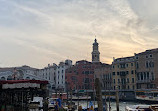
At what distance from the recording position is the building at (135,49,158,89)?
45375mm

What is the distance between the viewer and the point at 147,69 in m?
46.9

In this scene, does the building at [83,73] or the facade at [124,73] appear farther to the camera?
the building at [83,73]

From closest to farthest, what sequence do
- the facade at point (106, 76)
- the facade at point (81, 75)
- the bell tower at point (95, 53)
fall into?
the facade at point (106, 76) → the facade at point (81, 75) → the bell tower at point (95, 53)

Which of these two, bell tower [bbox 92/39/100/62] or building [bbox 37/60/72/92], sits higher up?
bell tower [bbox 92/39/100/62]

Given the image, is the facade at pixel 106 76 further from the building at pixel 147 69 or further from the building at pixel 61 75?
the building at pixel 61 75

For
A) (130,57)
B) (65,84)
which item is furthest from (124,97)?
(65,84)

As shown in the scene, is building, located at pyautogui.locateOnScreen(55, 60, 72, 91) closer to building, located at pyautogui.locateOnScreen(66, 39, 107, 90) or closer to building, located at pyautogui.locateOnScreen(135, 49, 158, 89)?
building, located at pyautogui.locateOnScreen(66, 39, 107, 90)

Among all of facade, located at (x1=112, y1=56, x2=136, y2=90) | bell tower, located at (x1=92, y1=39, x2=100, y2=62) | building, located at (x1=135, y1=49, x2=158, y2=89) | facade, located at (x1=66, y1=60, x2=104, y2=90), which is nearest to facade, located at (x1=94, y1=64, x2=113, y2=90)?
facade, located at (x1=112, y1=56, x2=136, y2=90)

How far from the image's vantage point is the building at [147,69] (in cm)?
4538

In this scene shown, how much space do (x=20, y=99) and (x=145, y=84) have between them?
130 feet

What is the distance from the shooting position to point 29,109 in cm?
1182

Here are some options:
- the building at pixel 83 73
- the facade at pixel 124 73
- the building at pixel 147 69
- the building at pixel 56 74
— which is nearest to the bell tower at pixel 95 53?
the building at pixel 83 73

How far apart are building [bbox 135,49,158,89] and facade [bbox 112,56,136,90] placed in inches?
51.6

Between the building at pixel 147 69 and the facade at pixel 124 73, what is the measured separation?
1.31m
